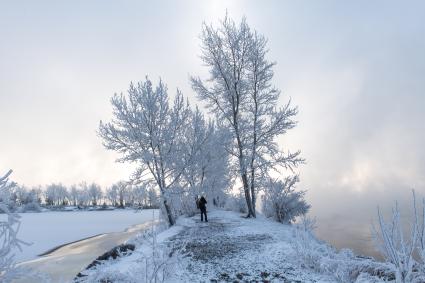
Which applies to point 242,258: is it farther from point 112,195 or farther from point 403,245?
point 112,195

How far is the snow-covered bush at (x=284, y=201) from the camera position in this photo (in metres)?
23.9

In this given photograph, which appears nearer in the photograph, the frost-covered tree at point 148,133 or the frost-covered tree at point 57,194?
the frost-covered tree at point 148,133

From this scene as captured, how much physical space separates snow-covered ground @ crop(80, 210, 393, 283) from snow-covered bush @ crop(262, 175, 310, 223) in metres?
10.9

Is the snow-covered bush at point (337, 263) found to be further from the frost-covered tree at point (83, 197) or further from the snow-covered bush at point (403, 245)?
the frost-covered tree at point (83, 197)

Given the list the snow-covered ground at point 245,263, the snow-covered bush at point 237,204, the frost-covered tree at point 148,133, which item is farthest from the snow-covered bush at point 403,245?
the snow-covered bush at point 237,204

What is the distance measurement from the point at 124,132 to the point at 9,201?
49.6ft

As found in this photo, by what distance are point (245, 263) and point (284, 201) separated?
610 inches

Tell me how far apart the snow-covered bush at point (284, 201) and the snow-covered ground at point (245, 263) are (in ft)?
35.9

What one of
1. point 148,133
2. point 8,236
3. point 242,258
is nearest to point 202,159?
point 148,133

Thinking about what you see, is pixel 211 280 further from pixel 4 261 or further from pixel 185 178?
pixel 185 178

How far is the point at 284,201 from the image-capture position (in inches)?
959

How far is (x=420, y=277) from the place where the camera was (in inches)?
188

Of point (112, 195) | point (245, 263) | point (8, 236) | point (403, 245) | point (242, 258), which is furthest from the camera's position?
point (112, 195)

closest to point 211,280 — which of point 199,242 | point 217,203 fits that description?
point 199,242
